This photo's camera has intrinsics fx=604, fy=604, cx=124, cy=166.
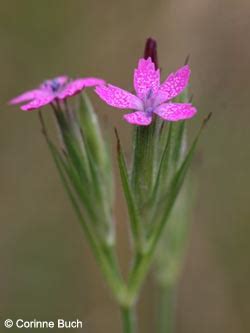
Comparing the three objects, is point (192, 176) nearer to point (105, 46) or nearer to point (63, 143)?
point (63, 143)

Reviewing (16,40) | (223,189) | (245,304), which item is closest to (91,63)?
(16,40)

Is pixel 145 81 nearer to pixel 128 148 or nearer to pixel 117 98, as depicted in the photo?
pixel 117 98

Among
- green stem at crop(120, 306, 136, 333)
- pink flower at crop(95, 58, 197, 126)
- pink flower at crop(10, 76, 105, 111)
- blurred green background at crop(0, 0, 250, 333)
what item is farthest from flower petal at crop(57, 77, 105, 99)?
blurred green background at crop(0, 0, 250, 333)

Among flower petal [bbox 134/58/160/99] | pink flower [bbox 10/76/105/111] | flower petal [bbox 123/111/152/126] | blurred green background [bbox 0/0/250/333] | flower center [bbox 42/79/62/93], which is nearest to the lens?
flower petal [bbox 123/111/152/126]

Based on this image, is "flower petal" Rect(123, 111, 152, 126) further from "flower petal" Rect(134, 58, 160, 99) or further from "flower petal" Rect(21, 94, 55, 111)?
"flower petal" Rect(21, 94, 55, 111)

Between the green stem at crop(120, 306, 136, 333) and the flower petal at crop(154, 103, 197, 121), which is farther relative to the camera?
Result: the green stem at crop(120, 306, 136, 333)
